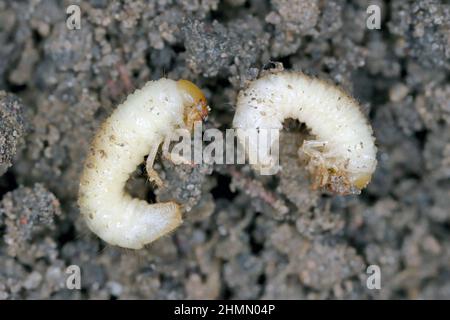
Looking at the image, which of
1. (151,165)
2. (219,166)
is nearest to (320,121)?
(219,166)

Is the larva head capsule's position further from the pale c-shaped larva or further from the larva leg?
the larva leg

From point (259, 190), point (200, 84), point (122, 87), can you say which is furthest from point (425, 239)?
point (122, 87)

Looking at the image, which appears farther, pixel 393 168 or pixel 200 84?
pixel 393 168

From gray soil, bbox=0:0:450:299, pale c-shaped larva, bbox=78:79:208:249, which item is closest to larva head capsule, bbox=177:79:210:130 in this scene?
pale c-shaped larva, bbox=78:79:208:249

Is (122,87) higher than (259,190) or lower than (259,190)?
higher

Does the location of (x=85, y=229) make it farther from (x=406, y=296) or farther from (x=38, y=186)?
(x=406, y=296)

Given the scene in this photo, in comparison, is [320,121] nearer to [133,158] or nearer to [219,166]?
[219,166]
